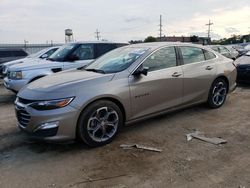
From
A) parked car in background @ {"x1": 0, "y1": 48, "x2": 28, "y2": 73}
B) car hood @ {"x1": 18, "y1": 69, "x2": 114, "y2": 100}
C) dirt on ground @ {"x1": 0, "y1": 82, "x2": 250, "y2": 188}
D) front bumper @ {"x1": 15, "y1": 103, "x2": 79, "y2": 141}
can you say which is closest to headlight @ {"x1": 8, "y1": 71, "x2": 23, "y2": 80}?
dirt on ground @ {"x1": 0, "y1": 82, "x2": 250, "y2": 188}

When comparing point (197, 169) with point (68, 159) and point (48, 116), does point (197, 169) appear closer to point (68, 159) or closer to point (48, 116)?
point (68, 159)

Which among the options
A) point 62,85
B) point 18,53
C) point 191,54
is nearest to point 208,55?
point 191,54

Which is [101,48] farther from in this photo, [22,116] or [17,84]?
[22,116]

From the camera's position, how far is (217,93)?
6469mm

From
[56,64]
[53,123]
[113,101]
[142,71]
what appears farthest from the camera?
[56,64]

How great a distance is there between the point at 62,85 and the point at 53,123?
62cm

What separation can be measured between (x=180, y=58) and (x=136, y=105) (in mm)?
1460

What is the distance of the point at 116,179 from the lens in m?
3.55

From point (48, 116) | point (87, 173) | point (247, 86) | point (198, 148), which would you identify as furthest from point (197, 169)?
point (247, 86)

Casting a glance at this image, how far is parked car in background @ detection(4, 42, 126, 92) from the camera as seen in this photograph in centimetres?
798

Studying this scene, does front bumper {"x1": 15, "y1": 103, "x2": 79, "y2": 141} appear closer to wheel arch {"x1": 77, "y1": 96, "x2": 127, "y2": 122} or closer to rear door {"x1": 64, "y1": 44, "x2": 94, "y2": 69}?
wheel arch {"x1": 77, "y1": 96, "x2": 127, "y2": 122}

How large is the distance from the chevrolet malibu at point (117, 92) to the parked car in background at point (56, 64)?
273cm

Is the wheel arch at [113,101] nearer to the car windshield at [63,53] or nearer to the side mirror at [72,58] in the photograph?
the side mirror at [72,58]

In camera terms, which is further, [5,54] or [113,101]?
[5,54]
